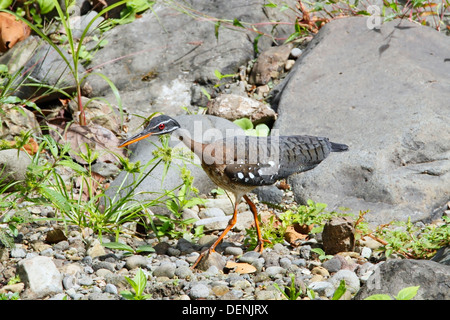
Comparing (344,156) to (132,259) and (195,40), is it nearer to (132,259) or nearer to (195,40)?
(132,259)

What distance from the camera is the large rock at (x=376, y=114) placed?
5.43 m

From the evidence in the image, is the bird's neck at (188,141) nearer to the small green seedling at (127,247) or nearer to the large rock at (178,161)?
the large rock at (178,161)

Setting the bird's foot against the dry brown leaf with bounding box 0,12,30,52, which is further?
the dry brown leaf with bounding box 0,12,30,52

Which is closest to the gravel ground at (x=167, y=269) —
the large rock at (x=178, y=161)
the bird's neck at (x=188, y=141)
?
the large rock at (x=178, y=161)

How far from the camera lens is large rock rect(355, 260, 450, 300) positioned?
11.2 ft

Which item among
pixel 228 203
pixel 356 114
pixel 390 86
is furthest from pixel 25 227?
pixel 390 86

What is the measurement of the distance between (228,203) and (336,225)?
1.52 meters

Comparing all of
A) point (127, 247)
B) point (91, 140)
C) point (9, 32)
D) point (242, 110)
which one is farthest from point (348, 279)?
point (9, 32)

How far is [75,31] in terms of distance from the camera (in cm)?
818

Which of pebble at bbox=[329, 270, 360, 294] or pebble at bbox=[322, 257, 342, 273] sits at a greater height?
pebble at bbox=[329, 270, 360, 294]

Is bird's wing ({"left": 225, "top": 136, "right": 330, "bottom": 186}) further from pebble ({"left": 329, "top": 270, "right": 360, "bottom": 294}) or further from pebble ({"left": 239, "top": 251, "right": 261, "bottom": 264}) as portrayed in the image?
pebble ({"left": 329, "top": 270, "right": 360, "bottom": 294})

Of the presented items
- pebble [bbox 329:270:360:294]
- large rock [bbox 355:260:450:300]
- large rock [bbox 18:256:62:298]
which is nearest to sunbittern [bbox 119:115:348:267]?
pebble [bbox 329:270:360:294]

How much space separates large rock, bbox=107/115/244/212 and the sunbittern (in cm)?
61

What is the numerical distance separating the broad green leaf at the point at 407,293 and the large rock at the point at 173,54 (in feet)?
14.7
